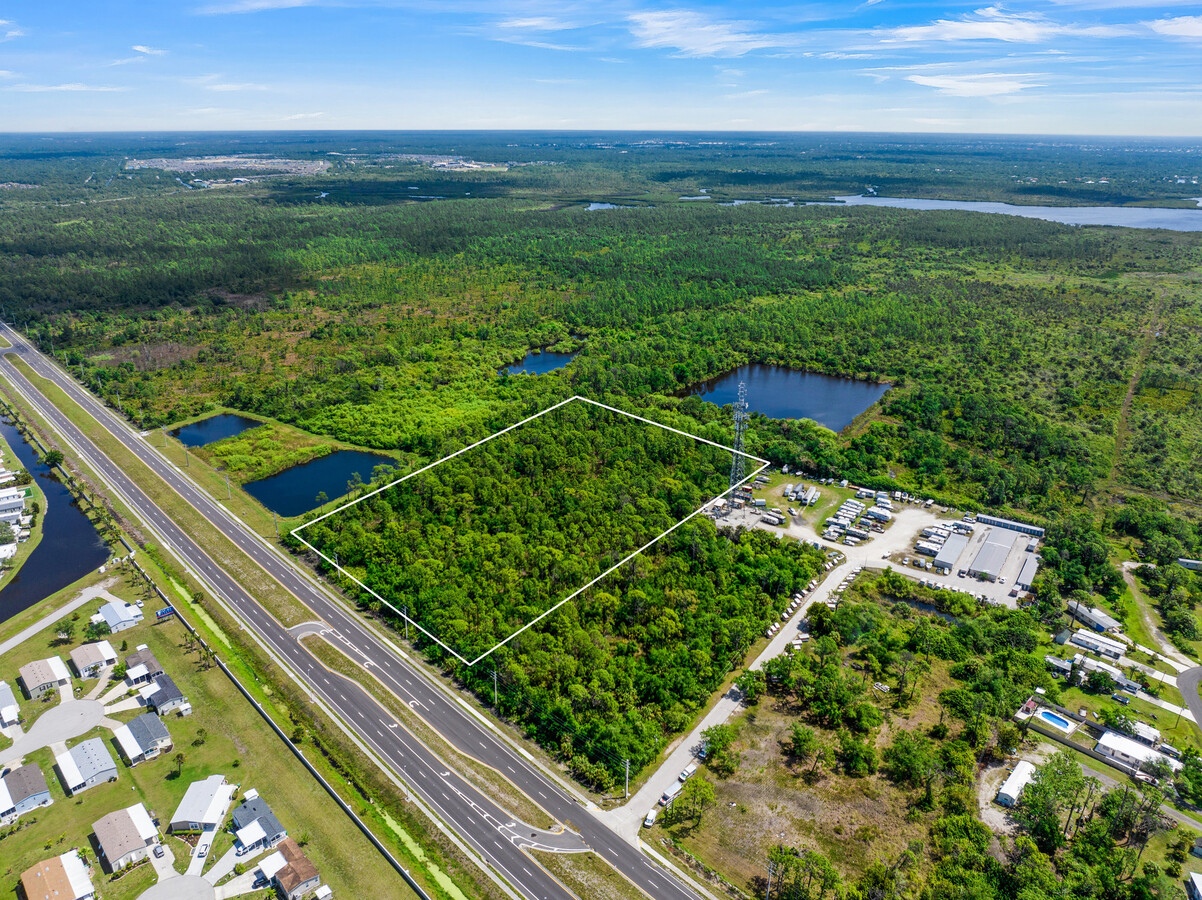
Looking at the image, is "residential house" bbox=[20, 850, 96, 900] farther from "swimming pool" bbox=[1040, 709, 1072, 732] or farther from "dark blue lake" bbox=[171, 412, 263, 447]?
"dark blue lake" bbox=[171, 412, 263, 447]

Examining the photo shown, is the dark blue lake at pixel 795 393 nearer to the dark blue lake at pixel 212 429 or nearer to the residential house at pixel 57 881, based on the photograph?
the dark blue lake at pixel 212 429

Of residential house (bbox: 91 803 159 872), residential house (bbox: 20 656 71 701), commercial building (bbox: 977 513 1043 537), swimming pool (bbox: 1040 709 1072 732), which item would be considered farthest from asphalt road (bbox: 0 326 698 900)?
commercial building (bbox: 977 513 1043 537)

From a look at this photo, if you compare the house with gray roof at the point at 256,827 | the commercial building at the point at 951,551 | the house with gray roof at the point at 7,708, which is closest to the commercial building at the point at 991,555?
the commercial building at the point at 951,551

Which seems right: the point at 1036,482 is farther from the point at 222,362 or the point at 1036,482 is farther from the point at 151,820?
the point at 222,362

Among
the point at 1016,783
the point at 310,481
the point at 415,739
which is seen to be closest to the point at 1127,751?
the point at 1016,783

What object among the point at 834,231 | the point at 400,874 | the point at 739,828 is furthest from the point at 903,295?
the point at 400,874
